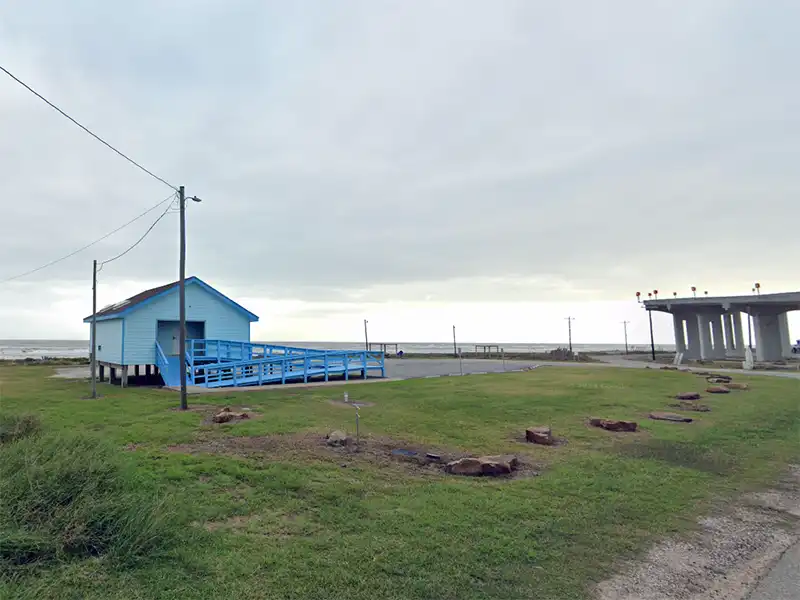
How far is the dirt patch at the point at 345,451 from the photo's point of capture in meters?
7.39

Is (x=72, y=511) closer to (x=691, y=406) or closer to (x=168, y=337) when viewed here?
(x=691, y=406)

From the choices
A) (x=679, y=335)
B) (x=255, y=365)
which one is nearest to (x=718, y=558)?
(x=255, y=365)

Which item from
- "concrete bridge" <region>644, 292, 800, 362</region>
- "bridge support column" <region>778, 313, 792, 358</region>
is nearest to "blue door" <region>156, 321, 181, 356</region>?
"concrete bridge" <region>644, 292, 800, 362</region>

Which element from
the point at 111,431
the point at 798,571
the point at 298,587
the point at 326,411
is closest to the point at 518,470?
the point at 798,571

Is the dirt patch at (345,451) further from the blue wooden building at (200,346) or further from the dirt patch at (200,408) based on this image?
the blue wooden building at (200,346)

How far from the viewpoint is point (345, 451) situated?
8102mm

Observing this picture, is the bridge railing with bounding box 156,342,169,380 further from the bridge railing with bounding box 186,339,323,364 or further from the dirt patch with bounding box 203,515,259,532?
the dirt patch with bounding box 203,515,259,532

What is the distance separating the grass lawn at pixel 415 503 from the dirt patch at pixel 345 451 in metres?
0.10

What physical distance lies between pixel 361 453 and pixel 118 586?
15.8 feet

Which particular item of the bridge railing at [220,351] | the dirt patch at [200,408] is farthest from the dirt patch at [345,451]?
the bridge railing at [220,351]

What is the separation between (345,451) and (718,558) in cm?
538

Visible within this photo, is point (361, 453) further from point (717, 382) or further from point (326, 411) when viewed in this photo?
point (717, 382)

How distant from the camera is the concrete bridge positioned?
4059 cm

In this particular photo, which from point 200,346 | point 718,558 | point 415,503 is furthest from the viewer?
point 200,346
